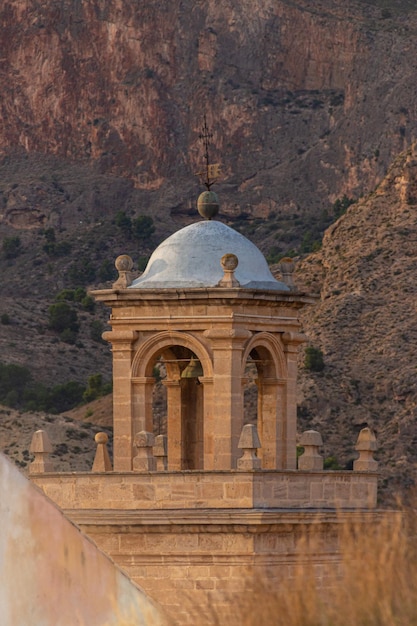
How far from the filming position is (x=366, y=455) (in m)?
24.5

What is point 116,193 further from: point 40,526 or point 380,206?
point 40,526

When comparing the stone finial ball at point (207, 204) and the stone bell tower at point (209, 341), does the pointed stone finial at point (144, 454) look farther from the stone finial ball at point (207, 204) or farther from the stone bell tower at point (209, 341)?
the stone finial ball at point (207, 204)

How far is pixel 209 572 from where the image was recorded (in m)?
22.7

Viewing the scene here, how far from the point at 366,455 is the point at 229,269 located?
2475mm

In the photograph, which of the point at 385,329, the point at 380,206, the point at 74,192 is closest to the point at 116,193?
the point at 74,192

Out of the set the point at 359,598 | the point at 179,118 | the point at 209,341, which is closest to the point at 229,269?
the point at 209,341

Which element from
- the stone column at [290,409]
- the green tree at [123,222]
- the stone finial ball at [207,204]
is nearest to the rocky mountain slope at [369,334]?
the green tree at [123,222]

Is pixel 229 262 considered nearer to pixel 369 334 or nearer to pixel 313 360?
pixel 313 360

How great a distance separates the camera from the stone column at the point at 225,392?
2375 centimetres

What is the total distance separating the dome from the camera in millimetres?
24312

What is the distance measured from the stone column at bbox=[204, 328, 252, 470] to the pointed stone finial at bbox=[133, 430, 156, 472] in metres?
0.63

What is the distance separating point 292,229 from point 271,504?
111982mm

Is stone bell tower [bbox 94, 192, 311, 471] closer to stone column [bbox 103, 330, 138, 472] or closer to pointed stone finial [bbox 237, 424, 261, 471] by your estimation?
stone column [bbox 103, 330, 138, 472]

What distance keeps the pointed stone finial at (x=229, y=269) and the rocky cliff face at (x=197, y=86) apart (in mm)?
118788
